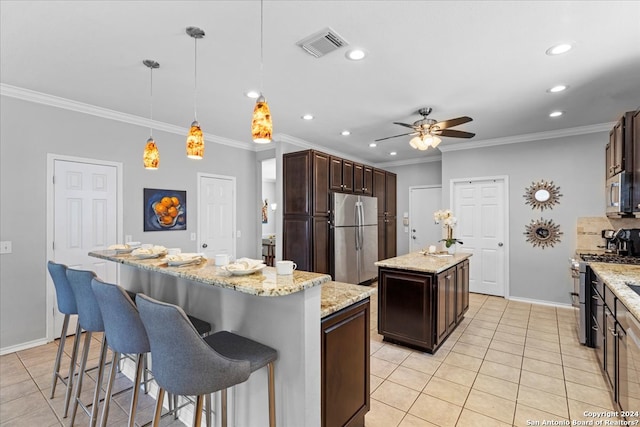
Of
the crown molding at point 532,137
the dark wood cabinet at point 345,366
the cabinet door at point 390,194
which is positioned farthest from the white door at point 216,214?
the crown molding at point 532,137

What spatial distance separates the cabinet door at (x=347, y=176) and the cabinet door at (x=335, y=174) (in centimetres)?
9

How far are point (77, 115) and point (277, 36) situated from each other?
2.80 meters

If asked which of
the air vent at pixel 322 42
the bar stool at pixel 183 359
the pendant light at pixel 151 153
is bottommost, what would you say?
the bar stool at pixel 183 359

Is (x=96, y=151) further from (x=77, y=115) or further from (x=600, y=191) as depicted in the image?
(x=600, y=191)

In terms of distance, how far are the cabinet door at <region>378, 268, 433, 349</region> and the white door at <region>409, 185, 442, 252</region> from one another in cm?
361

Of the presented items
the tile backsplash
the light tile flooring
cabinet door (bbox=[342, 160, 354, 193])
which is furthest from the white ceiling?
the light tile flooring

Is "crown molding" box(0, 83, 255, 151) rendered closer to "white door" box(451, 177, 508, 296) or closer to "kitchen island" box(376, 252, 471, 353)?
"kitchen island" box(376, 252, 471, 353)

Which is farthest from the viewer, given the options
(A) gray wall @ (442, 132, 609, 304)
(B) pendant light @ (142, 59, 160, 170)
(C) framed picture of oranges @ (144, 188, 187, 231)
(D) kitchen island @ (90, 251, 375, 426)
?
(A) gray wall @ (442, 132, 609, 304)

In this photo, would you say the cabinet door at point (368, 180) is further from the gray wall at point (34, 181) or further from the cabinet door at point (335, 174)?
the gray wall at point (34, 181)

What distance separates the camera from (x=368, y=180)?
5.83 m

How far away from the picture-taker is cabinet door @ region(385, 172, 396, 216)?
257 inches

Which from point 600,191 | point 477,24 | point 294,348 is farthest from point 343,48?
point 600,191

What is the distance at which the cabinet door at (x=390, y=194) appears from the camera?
21.4 feet

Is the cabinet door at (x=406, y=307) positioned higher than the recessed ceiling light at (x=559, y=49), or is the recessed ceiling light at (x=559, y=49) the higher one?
the recessed ceiling light at (x=559, y=49)
